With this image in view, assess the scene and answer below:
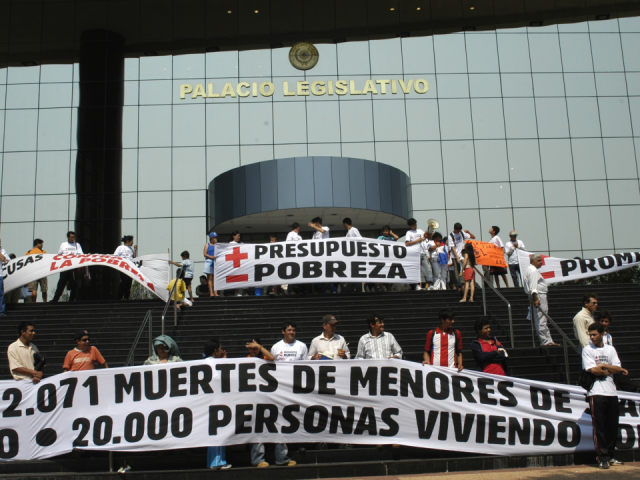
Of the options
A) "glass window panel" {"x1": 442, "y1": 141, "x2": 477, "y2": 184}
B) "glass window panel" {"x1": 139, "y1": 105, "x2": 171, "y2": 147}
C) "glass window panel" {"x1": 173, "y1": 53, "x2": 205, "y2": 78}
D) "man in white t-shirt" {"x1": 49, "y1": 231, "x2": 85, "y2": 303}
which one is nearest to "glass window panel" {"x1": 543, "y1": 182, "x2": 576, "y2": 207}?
"glass window panel" {"x1": 442, "y1": 141, "x2": 477, "y2": 184}

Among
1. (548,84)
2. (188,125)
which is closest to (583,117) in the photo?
(548,84)

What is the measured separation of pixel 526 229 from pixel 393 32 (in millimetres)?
9817

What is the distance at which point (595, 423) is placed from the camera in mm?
7395

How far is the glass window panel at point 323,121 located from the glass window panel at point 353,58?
1.63 metres

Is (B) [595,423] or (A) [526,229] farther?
(A) [526,229]

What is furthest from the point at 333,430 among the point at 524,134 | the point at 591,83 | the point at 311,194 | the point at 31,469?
the point at 591,83

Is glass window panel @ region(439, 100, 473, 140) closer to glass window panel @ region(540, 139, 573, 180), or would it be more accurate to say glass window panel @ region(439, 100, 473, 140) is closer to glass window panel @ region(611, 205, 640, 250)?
glass window panel @ region(540, 139, 573, 180)

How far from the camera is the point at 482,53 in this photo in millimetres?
25234

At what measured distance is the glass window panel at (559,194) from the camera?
2381 centimetres

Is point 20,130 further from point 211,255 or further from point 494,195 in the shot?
point 494,195

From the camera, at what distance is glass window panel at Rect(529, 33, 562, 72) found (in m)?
25.1

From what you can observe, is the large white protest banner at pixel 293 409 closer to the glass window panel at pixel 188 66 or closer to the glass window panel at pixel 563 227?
the glass window panel at pixel 563 227

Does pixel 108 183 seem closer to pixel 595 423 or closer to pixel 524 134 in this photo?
pixel 524 134

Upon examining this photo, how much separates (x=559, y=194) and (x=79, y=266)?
17952 mm
